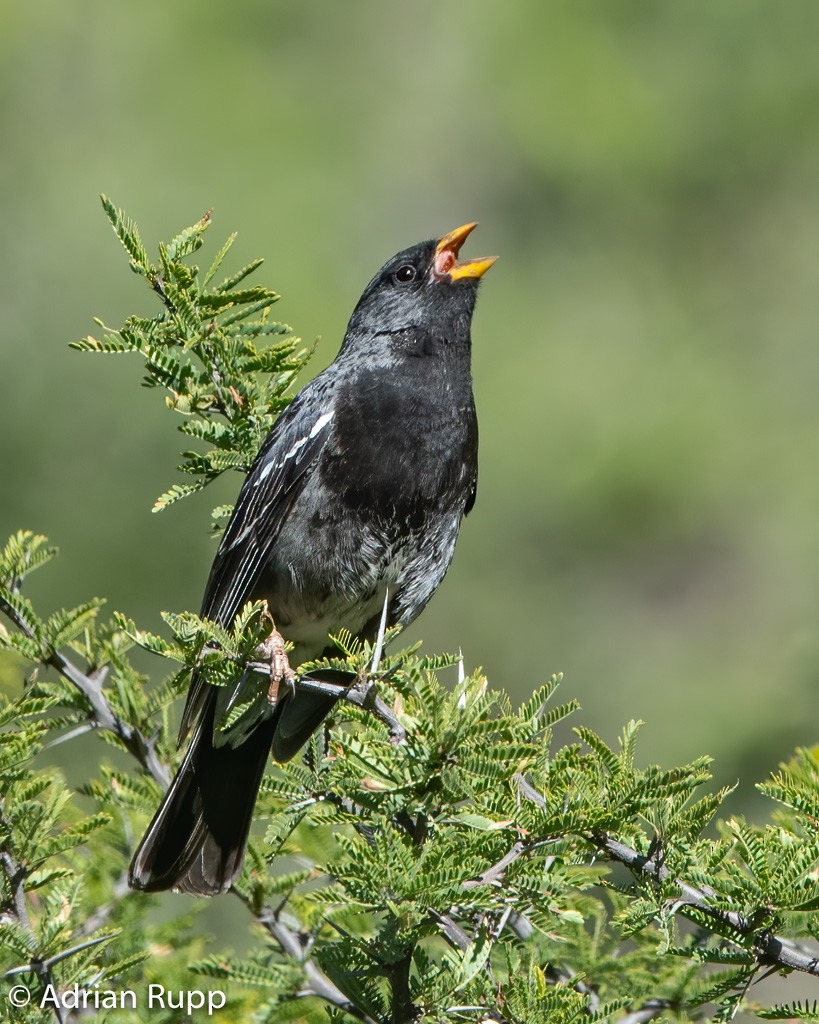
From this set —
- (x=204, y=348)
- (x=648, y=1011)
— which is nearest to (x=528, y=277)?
(x=204, y=348)

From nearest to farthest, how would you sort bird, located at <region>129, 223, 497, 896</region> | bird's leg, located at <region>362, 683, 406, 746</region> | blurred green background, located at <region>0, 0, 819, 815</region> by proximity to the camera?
bird's leg, located at <region>362, 683, 406, 746</region> < bird, located at <region>129, 223, 497, 896</region> < blurred green background, located at <region>0, 0, 819, 815</region>

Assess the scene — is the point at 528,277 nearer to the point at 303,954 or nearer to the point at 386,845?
the point at 303,954

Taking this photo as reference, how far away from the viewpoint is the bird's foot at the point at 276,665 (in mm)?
3486

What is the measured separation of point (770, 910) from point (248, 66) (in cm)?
1724

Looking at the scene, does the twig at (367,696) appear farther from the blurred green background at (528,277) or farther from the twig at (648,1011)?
the blurred green background at (528,277)

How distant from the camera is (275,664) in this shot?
374cm

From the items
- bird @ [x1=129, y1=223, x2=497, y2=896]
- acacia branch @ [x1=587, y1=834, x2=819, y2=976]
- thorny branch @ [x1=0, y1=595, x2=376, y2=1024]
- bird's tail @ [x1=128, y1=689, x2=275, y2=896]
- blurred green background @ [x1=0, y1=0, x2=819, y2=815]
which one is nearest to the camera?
acacia branch @ [x1=587, y1=834, x2=819, y2=976]

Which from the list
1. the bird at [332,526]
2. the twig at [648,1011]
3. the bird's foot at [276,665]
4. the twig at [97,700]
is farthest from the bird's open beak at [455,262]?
the twig at [648,1011]

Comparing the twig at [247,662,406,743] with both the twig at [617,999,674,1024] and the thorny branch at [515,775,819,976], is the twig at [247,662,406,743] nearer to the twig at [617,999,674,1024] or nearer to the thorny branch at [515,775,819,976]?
the thorny branch at [515,775,819,976]

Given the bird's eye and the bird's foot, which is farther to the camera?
the bird's eye

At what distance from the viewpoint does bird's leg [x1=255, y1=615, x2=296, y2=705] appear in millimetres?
3477

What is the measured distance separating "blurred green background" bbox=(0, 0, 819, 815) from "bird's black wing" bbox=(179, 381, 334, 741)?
13.9 ft

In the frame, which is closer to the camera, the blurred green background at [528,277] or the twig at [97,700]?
the twig at [97,700]

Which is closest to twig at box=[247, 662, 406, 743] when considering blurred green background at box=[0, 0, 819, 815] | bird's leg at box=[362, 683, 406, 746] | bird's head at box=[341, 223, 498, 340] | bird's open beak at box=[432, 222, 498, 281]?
bird's leg at box=[362, 683, 406, 746]
